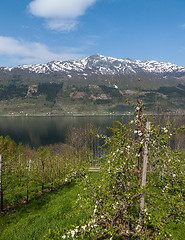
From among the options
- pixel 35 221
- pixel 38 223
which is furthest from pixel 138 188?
pixel 35 221

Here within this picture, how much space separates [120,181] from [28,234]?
8.58 m

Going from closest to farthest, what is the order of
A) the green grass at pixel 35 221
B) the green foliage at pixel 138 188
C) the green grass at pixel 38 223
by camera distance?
the green foliage at pixel 138 188 → the green grass at pixel 38 223 → the green grass at pixel 35 221

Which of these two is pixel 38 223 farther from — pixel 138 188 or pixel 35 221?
pixel 138 188

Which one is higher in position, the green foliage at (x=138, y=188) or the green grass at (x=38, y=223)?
the green foliage at (x=138, y=188)

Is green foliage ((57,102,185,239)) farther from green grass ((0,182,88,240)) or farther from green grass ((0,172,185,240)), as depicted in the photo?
green grass ((0,182,88,240))

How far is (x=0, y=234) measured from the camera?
11133 mm

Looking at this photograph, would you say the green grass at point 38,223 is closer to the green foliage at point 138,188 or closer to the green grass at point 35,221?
the green grass at point 35,221

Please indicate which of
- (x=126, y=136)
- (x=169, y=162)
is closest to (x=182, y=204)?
(x=169, y=162)

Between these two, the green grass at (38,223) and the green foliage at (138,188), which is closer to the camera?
the green foliage at (138,188)

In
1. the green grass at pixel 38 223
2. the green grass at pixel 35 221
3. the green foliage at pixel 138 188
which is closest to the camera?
the green foliage at pixel 138 188

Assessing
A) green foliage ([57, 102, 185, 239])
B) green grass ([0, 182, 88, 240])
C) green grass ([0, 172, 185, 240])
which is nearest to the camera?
green foliage ([57, 102, 185, 239])

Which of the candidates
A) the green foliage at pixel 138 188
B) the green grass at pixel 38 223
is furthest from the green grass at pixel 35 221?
the green foliage at pixel 138 188

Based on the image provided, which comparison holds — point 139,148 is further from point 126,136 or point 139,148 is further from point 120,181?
point 120,181

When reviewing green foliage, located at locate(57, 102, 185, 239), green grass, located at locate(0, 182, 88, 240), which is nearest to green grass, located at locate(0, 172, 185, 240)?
green grass, located at locate(0, 182, 88, 240)
